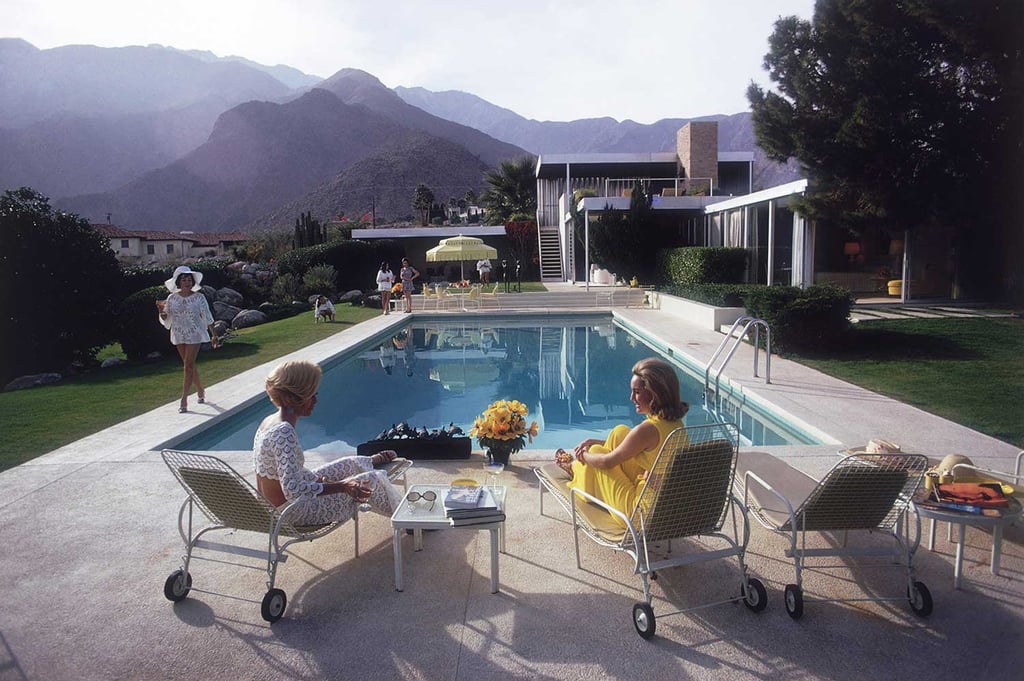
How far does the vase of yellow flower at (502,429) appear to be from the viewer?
5.12 m

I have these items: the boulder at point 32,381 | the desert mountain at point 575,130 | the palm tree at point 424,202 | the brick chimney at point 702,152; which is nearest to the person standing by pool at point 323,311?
the boulder at point 32,381

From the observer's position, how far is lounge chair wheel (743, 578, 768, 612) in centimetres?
307

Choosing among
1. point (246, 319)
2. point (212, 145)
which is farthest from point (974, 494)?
point (212, 145)

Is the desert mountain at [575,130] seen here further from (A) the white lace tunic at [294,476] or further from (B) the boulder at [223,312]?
(A) the white lace tunic at [294,476]

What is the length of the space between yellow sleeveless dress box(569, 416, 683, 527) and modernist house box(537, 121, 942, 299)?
1285cm

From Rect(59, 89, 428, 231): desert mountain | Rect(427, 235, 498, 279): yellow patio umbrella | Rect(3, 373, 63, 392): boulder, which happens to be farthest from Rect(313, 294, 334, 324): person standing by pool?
Rect(59, 89, 428, 231): desert mountain

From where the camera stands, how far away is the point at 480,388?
10812 mm

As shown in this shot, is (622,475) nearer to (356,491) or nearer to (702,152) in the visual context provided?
(356,491)

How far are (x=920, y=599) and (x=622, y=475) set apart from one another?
1.40 metres

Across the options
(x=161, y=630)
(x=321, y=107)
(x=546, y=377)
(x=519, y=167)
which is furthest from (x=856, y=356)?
(x=321, y=107)

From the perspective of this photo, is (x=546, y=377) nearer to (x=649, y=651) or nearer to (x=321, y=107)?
(x=649, y=651)

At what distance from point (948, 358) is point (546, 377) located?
19.2ft

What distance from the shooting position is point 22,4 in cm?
486

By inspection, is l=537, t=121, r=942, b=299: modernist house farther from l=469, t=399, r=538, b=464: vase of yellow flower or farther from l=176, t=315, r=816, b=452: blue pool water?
l=469, t=399, r=538, b=464: vase of yellow flower
